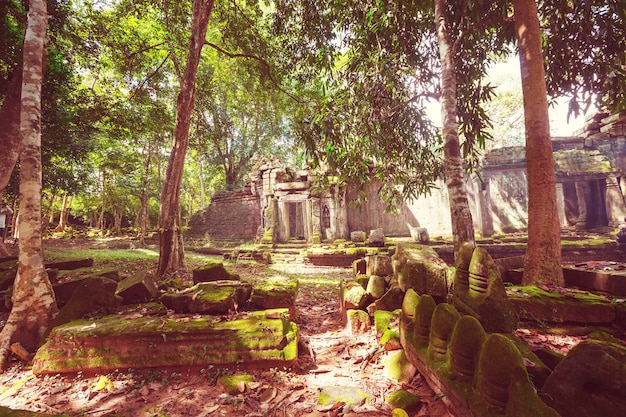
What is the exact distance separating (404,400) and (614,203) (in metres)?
16.3

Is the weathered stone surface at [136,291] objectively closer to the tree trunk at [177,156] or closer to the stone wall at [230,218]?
the tree trunk at [177,156]

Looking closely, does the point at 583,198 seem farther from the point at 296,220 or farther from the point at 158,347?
the point at 158,347

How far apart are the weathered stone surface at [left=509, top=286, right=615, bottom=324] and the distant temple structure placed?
28.0 feet

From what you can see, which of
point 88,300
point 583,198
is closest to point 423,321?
point 88,300

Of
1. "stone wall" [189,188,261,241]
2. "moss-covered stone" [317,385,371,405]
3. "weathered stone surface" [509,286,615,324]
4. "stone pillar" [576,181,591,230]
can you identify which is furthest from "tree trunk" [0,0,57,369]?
"stone pillar" [576,181,591,230]

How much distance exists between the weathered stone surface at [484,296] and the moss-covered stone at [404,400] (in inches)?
40.5

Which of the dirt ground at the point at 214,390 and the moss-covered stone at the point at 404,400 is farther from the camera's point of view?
the dirt ground at the point at 214,390

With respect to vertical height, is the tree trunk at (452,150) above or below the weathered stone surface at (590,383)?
above

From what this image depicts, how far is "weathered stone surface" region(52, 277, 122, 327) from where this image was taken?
3.86 m

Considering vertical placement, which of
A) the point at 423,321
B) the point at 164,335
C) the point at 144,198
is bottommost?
the point at 164,335

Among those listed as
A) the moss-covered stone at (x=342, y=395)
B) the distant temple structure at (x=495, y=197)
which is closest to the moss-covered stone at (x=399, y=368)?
the moss-covered stone at (x=342, y=395)

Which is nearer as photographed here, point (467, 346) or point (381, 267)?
point (467, 346)

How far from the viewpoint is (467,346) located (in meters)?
2.08

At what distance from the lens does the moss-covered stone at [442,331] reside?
242 cm
